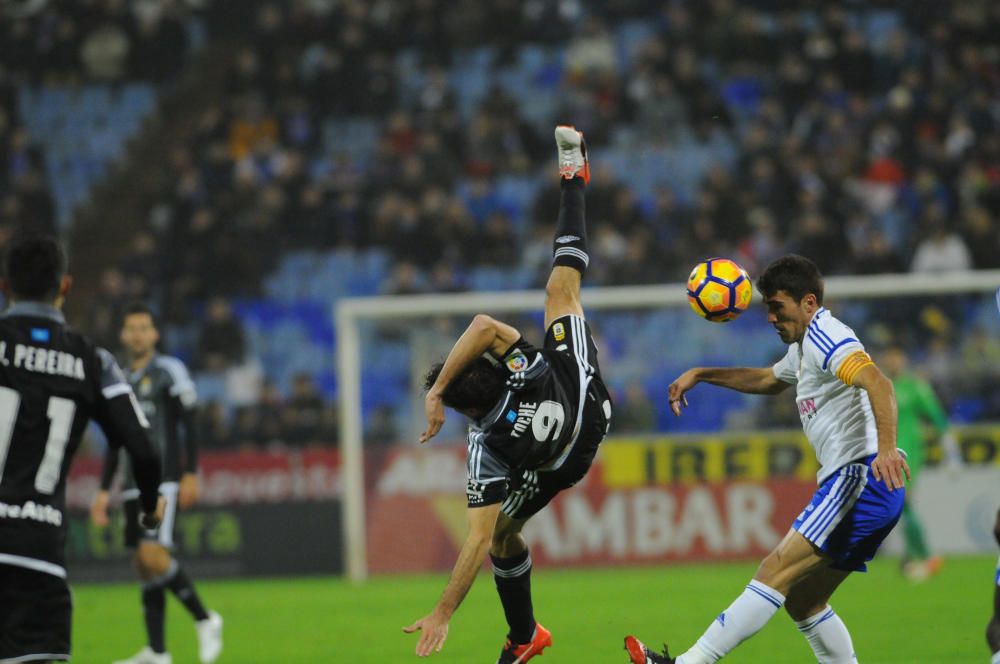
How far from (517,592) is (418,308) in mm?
8627

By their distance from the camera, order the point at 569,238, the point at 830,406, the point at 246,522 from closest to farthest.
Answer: the point at 830,406 < the point at 569,238 < the point at 246,522

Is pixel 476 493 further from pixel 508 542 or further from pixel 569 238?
pixel 569 238

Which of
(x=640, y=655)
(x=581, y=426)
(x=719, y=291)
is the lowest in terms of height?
(x=640, y=655)

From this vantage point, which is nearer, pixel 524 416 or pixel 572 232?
pixel 524 416

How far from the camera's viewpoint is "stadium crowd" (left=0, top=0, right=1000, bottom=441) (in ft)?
59.2

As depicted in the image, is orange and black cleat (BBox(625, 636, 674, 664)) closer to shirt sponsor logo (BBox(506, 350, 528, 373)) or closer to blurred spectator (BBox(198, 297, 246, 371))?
shirt sponsor logo (BBox(506, 350, 528, 373))

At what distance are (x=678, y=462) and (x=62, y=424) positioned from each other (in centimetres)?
1083

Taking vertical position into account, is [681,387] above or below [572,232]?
below

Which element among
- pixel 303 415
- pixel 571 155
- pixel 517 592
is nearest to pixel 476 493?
pixel 517 592

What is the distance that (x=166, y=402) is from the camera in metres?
9.27

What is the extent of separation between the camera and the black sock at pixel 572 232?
24.7ft

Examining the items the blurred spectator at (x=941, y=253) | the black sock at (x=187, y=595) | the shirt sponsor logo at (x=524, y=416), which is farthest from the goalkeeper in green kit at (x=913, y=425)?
the shirt sponsor logo at (x=524, y=416)

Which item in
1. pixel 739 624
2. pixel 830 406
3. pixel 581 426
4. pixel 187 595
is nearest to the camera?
pixel 739 624

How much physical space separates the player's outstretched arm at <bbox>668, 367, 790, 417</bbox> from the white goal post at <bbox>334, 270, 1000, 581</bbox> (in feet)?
27.0
